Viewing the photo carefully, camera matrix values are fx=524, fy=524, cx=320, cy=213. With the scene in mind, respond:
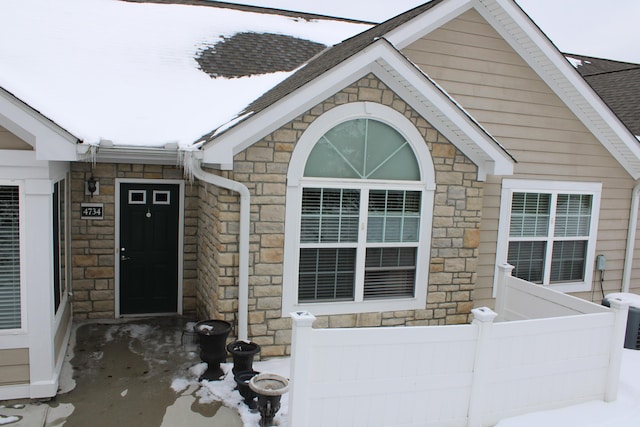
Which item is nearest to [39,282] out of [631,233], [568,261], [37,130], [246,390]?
[37,130]

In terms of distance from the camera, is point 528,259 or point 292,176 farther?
point 528,259

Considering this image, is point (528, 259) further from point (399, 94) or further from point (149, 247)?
point (149, 247)

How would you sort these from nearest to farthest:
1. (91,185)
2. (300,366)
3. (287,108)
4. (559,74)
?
(300,366) → (287,108) → (91,185) → (559,74)

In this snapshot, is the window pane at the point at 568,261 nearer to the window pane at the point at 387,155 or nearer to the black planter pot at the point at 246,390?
the window pane at the point at 387,155

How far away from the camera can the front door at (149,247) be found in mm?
7543

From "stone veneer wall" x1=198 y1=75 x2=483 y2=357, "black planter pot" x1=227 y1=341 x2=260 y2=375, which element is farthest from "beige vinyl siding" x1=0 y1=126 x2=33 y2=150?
"black planter pot" x1=227 y1=341 x2=260 y2=375

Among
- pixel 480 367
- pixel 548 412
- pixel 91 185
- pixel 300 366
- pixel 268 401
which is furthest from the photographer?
pixel 91 185

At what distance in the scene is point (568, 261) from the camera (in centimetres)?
835

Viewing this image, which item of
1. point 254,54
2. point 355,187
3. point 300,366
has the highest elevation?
point 254,54

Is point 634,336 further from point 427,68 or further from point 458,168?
point 427,68

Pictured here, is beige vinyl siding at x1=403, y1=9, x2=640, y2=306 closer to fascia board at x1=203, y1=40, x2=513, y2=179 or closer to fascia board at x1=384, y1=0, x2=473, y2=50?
fascia board at x1=384, y1=0, x2=473, y2=50

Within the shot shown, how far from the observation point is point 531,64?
779 centimetres

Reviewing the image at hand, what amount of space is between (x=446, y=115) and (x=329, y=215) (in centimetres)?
181

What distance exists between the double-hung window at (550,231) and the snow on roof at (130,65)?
163 inches
